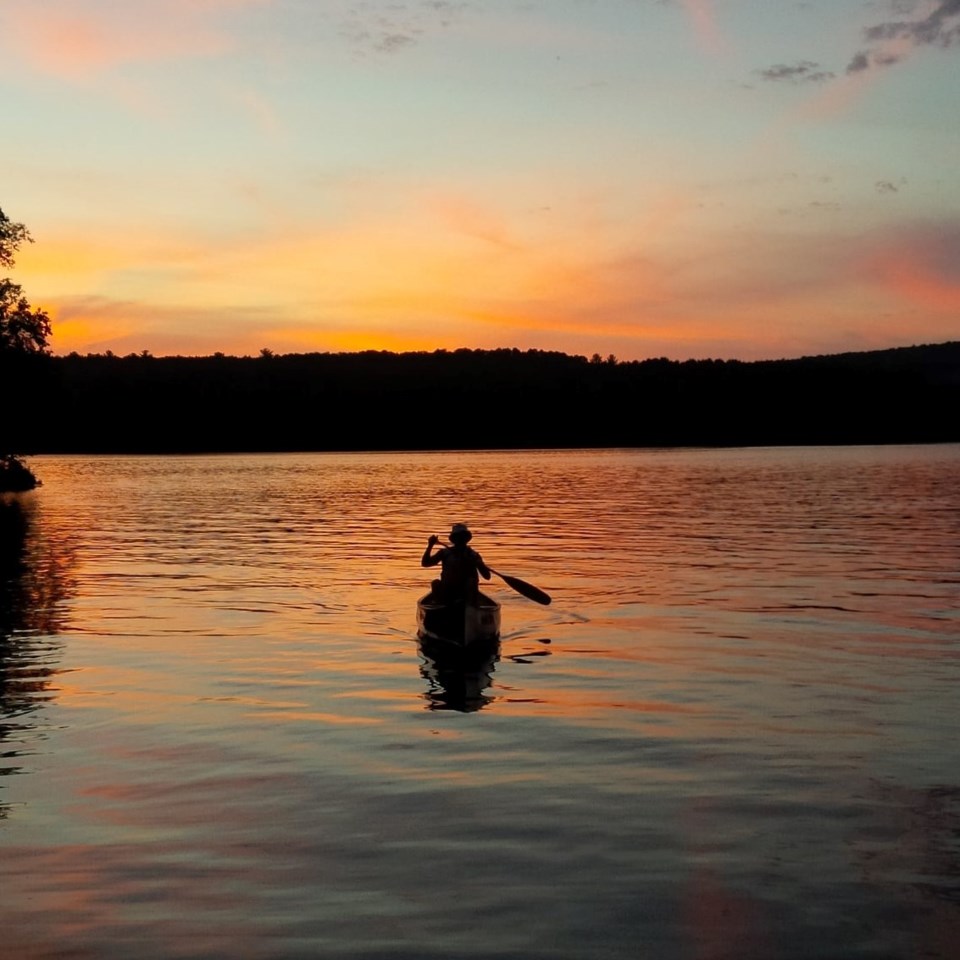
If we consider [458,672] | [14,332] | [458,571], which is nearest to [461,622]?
[458,672]

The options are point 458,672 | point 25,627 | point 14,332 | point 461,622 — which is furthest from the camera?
point 14,332

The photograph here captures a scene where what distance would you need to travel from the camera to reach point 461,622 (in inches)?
856

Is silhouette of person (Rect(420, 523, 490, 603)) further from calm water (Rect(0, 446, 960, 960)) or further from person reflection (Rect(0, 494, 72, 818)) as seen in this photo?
person reflection (Rect(0, 494, 72, 818))

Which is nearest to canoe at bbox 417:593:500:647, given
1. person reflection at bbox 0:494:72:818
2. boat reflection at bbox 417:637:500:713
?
boat reflection at bbox 417:637:500:713

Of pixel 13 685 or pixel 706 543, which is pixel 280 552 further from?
pixel 13 685

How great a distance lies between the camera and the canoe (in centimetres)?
2177

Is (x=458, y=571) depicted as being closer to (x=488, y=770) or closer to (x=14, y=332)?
(x=488, y=770)

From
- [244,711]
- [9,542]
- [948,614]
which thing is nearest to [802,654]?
[948,614]

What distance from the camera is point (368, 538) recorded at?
50.4 meters

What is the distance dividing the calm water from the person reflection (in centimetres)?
11

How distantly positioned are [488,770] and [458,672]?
22.1 ft

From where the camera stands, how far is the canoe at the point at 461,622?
2177cm

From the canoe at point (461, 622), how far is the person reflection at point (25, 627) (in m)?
6.41

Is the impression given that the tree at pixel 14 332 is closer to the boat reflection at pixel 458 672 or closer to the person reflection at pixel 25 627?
the person reflection at pixel 25 627
